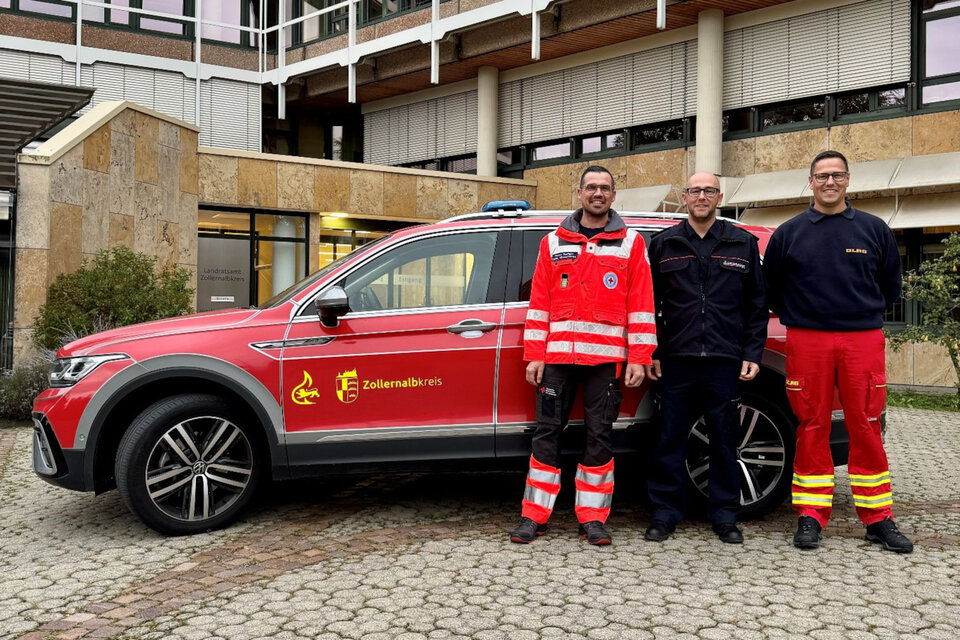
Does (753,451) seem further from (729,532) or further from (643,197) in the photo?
(643,197)

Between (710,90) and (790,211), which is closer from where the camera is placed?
(790,211)

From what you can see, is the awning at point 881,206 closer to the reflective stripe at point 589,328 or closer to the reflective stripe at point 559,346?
the reflective stripe at point 589,328

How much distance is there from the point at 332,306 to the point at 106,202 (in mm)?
9295

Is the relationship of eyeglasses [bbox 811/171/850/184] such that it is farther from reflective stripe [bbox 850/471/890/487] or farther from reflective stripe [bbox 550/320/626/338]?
reflective stripe [bbox 850/471/890/487]

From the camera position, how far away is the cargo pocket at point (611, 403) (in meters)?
4.82

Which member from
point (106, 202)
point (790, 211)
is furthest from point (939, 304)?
point (106, 202)

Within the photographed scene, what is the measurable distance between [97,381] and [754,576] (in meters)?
3.65

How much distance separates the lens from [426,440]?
16.4 ft

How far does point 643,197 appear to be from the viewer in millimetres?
17172

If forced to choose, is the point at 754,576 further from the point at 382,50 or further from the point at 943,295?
the point at 382,50

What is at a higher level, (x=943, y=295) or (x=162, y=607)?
(x=943, y=295)

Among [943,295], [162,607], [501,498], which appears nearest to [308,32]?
[943,295]

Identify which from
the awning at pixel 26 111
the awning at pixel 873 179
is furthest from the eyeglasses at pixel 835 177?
the awning at pixel 26 111

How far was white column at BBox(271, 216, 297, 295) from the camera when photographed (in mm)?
17797
